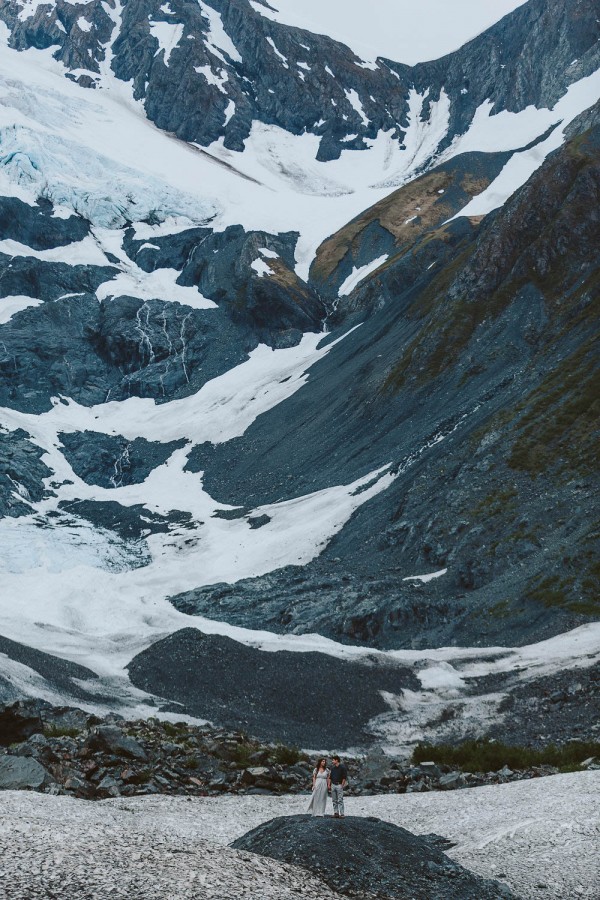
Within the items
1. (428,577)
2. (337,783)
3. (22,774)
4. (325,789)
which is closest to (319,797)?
(325,789)

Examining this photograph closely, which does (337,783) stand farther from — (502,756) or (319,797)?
(502,756)

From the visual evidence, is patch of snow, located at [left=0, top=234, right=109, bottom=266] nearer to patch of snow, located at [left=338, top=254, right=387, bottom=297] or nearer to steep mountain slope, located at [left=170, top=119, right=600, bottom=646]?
patch of snow, located at [left=338, top=254, right=387, bottom=297]

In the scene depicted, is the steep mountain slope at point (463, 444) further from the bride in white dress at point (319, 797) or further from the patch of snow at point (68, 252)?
the patch of snow at point (68, 252)

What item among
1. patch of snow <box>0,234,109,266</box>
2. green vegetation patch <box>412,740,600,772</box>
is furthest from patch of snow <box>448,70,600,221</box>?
green vegetation patch <box>412,740,600,772</box>

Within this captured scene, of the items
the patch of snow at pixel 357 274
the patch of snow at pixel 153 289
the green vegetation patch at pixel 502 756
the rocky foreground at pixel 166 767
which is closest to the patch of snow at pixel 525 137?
the patch of snow at pixel 357 274

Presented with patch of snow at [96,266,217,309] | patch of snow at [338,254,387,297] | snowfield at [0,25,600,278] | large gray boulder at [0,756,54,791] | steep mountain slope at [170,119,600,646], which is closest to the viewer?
large gray boulder at [0,756,54,791]

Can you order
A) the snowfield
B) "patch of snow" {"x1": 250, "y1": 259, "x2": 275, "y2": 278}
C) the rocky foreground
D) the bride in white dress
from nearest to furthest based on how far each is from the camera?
1. the bride in white dress
2. the rocky foreground
3. "patch of snow" {"x1": 250, "y1": 259, "x2": 275, "y2": 278}
4. the snowfield

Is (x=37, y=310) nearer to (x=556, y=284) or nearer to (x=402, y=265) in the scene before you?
(x=402, y=265)

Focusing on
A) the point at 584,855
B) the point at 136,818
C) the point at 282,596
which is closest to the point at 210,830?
the point at 136,818
